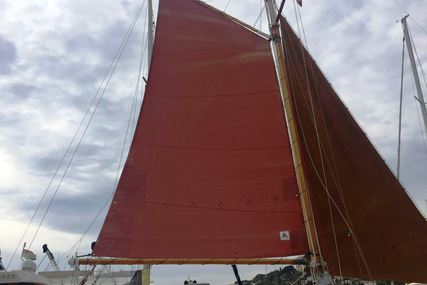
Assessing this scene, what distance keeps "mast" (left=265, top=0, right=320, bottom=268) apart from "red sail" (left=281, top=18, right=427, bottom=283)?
1.14ft

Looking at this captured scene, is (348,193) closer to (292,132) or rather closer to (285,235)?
(292,132)

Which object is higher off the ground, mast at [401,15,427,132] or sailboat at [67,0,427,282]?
mast at [401,15,427,132]

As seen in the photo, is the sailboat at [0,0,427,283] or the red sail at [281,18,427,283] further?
the red sail at [281,18,427,283]

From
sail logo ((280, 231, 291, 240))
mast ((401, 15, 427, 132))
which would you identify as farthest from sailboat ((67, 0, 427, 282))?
mast ((401, 15, 427, 132))

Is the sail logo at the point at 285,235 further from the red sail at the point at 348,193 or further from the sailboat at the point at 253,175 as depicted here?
the red sail at the point at 348,193

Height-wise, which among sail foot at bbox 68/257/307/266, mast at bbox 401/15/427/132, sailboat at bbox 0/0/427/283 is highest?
mast at bbox 401/15/427/132

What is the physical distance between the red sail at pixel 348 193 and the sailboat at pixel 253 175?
0.03m

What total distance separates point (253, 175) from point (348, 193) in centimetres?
281

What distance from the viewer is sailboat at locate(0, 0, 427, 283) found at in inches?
539

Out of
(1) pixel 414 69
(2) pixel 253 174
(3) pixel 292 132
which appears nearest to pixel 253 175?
(2) pixel 253 174

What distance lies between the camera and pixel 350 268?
45.6ft

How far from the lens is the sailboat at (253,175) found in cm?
1368

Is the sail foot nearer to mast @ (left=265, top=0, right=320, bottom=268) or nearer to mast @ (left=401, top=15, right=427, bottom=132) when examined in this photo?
mast @ (left=265, top=0, right=320, bottom=268)

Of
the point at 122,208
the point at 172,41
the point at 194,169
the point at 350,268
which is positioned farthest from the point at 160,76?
the point at 350,268
